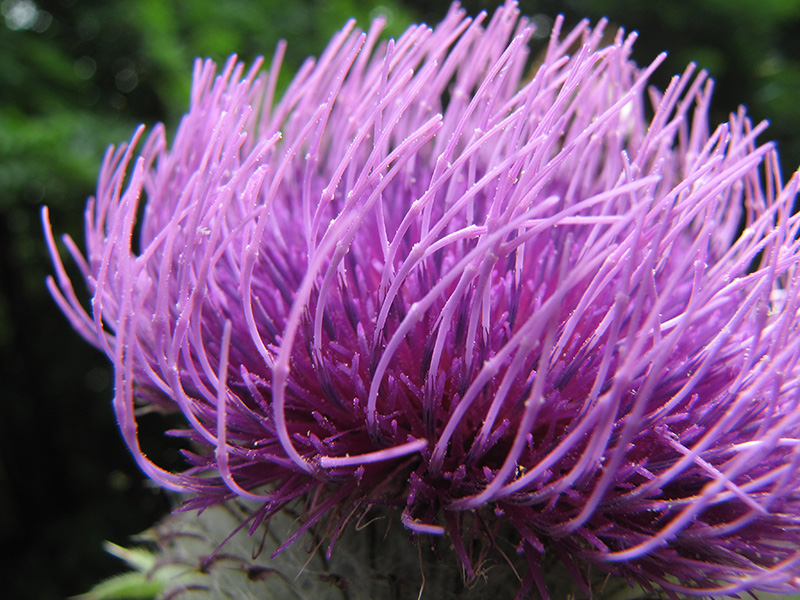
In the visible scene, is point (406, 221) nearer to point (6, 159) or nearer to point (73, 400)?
point (6, 159)

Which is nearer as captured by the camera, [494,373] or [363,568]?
[494,373]

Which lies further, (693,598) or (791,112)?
(791,112)

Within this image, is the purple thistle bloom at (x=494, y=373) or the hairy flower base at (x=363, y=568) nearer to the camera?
the purple thistle bloom at (x=494, y=373)

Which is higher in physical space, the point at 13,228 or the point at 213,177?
the point at 13,228

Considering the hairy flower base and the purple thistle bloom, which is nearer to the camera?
the purple thistle bloom

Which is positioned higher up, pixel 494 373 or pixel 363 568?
pixel 494 373

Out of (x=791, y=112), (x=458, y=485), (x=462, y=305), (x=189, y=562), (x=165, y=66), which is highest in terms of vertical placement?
(x=791, y=112)

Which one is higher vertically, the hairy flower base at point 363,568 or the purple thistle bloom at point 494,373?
the purple thistle bloom at point 494,373

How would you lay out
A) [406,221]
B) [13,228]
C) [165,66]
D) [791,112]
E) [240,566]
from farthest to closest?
[791,112] < [13,228] < [165,66] < [240,566] < [406,221]

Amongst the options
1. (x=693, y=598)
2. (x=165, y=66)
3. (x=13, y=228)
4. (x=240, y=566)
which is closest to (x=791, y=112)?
(x=165, y=66)

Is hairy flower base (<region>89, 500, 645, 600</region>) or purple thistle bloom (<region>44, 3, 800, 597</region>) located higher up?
purple thistle bloom (<region>44, 3, 800, 597</region>)

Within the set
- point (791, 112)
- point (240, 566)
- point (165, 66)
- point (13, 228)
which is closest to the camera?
point (240, 566)
